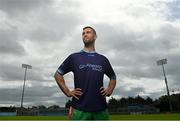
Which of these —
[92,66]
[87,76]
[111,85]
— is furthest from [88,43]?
[111,85]

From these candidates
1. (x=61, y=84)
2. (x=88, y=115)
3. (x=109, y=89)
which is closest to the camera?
(x=88, y=115)

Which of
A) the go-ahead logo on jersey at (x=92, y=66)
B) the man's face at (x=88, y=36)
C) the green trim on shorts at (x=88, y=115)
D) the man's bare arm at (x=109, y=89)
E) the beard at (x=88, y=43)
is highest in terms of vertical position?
the man's face at (x=88, y=36)

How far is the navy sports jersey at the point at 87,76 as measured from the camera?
398 centimetres

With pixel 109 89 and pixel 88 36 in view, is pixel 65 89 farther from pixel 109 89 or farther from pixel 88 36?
pixel 88 36

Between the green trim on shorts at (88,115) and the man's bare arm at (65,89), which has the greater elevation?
the man's bare arm at (65,89)

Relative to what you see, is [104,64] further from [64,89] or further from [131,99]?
[131,99]

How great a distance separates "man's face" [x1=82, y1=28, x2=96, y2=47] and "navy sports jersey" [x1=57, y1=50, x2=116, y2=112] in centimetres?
15

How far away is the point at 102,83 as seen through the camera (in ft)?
13.5

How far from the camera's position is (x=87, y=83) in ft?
13.1

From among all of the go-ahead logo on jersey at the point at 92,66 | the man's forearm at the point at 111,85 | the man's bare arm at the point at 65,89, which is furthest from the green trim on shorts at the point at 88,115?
the go-ahead logo on jersey at the point at 92,66

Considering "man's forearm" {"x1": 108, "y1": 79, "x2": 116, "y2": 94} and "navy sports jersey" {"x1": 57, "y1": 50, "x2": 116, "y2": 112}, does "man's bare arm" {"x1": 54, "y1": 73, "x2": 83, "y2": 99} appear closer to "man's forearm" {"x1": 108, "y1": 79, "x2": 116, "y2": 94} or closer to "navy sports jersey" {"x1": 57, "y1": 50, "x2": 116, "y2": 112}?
"navy sports jersey" {"x1": 57, "y1": 50, "x2": 116, "y2": 112}

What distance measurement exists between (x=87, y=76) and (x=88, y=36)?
0.61 meters

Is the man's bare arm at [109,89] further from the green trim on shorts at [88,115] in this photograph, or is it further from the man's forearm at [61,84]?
the man's forearm at [61,84]

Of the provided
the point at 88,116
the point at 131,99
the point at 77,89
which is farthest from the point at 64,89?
the point at 131,99
